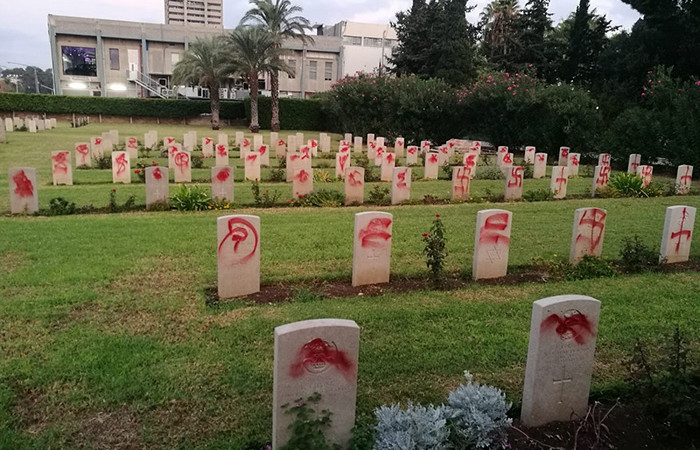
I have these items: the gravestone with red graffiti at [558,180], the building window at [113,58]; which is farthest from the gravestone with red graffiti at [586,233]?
the building window at [113,58]

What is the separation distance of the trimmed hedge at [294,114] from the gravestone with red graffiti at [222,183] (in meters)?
35.3

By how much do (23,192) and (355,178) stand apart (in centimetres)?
641

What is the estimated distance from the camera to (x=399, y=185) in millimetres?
12422

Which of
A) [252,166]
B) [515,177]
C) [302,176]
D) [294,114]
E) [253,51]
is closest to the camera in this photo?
[302,176]

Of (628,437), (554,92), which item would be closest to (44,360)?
(628,437)

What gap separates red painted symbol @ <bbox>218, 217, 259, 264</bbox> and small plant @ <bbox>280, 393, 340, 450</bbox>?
9.80 ft

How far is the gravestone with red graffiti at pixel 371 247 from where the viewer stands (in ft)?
21.2

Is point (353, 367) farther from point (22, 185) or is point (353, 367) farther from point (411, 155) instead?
point (411, 155)

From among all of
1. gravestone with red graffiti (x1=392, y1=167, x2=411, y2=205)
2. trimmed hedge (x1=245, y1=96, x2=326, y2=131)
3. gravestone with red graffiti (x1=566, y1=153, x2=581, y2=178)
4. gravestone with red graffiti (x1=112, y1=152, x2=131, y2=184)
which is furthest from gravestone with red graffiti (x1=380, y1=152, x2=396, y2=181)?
trimmed hedge (x1=245, y1=96, x2=326, y2=131)

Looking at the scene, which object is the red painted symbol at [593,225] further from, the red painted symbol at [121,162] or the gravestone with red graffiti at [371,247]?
the red painted symbol at [121,162]

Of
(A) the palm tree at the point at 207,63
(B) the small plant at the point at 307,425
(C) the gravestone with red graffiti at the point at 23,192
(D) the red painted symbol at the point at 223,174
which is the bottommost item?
(B) the small plant at the point at 307,425

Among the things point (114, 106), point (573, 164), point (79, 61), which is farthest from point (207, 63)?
point (573, 164)

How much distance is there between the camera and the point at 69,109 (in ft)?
152

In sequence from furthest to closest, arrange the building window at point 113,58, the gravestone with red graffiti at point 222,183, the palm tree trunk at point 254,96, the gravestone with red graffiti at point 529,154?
the building window at point 113,58, the palm tree trunk at point 254,96, the gravestone with red graffiti at point 529,154, the gravestone with red graffiti at point 222,183
